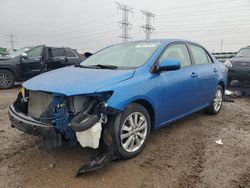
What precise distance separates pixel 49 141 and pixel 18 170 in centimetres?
55

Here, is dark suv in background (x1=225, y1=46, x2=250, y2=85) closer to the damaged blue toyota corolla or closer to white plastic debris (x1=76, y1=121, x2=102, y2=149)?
the damaged blue toyota corolla

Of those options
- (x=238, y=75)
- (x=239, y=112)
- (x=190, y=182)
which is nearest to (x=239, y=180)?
(x=190, y=182)

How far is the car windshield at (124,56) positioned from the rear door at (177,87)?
28 cm

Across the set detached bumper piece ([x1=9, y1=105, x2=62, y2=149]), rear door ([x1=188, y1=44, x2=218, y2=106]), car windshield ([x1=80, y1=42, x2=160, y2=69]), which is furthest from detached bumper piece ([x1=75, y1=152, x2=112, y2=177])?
rear door ([x1=188, y1=44, x2=218, y2=106])

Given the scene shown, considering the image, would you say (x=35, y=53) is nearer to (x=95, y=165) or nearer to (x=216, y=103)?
(x=216, y=103)

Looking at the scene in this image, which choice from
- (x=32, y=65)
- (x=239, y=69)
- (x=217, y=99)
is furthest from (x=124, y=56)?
(x=32, y=65)

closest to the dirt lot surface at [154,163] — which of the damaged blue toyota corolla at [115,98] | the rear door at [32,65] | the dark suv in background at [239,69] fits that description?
the damaged blue toyota corolla at [115,98]

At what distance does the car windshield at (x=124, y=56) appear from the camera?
396 cm

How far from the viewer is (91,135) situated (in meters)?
3.00

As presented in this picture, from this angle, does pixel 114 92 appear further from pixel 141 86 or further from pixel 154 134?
pixel 154 134

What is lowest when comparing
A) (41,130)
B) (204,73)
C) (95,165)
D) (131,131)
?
(95,165)

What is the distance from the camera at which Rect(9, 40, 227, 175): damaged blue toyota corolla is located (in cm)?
308

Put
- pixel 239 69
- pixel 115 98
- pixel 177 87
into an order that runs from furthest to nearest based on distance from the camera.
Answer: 1. pixel 239 69
2. pixel 177 87
3. pixel 115 98

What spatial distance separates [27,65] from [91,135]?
7.87 metres
